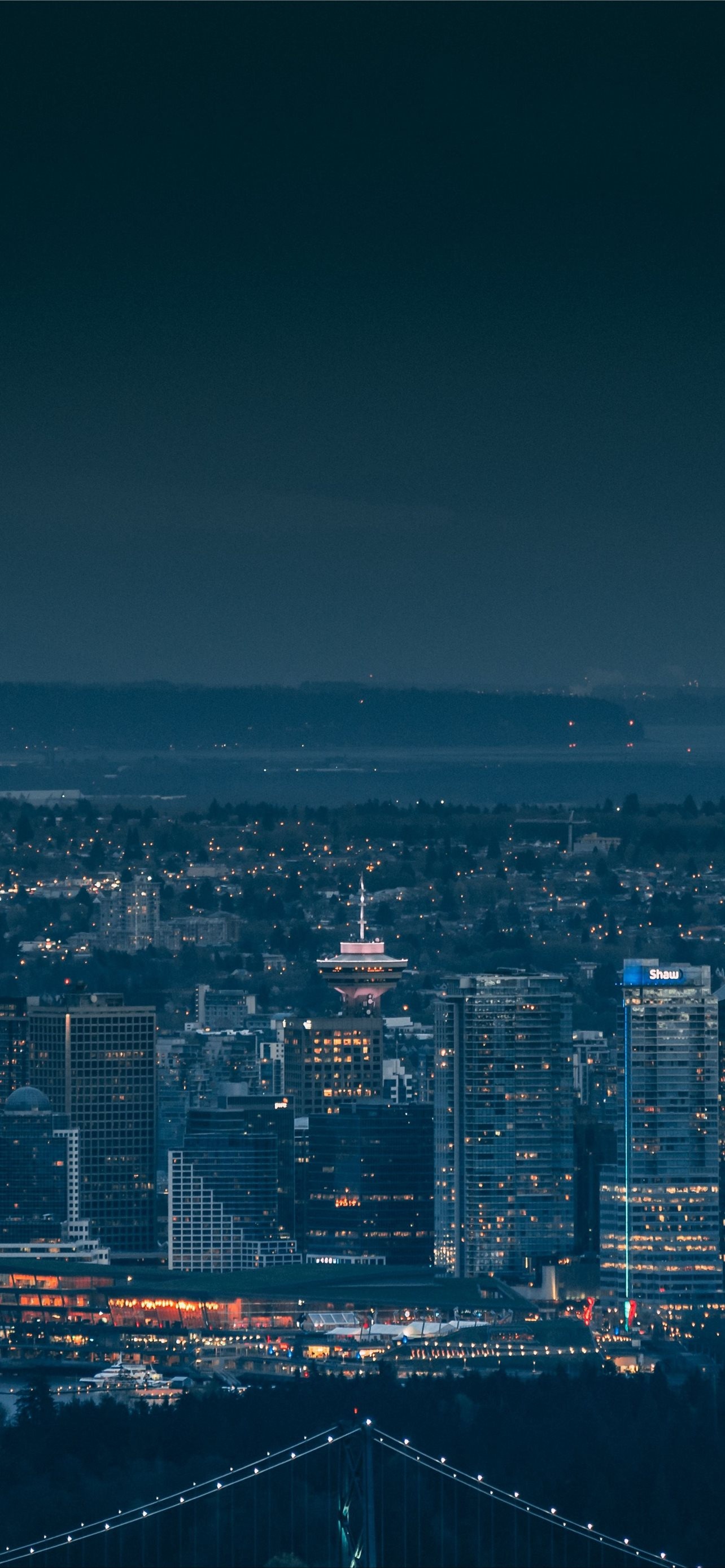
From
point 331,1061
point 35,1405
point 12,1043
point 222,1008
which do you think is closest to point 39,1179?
point 12,1043

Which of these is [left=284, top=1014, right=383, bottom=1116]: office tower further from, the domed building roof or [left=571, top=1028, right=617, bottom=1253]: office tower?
[left=571, top=1028, right=617, bottom=1253]: office tower

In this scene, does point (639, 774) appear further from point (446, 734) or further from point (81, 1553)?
point (81, 1553)

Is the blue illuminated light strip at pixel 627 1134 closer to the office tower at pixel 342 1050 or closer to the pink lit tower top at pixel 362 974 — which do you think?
the office tower at pixel 342 1050

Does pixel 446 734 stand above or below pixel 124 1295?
above

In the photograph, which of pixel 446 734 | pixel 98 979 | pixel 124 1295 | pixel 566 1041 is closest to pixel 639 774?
pixel 446 734

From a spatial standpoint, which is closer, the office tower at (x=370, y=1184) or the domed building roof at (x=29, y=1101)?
the office tower at (x=370, y=1184)

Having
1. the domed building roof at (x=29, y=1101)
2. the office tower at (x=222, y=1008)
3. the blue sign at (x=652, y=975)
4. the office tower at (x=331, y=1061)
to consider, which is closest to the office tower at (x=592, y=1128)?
the blue sign at (x=652, y=975)
